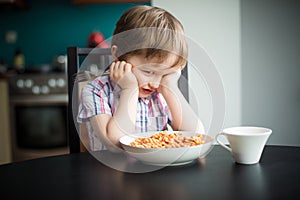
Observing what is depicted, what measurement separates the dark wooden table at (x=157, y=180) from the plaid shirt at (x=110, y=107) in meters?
0.18

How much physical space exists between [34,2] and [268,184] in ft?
10.2

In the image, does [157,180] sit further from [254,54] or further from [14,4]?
[14,4]

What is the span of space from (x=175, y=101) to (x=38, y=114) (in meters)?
1.93

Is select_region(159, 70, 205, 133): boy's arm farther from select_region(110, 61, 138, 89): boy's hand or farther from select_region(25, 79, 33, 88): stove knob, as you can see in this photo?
select_region(25, 79, 33, 88): stove knob

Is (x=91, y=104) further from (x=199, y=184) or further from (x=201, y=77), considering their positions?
(x=201, y=77)

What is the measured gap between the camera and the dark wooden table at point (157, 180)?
633 mm

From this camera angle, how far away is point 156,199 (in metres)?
0.61

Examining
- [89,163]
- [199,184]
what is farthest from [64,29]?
[199,184]

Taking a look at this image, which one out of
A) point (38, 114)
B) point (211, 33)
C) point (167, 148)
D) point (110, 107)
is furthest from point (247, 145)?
point (38, 114)

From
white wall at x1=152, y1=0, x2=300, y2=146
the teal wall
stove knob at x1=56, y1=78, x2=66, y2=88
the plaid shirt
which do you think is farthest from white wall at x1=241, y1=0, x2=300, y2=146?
the teal wall

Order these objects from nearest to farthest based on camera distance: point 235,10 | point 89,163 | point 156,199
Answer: point 156,199
point 89,163
point 235,10

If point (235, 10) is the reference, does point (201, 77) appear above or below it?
below

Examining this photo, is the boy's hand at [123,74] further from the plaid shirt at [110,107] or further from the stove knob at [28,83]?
the stove knob at [28,83]

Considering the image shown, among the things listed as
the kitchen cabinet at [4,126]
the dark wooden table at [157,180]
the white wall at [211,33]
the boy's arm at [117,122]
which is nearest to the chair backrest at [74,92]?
the boy's arm at [117,122]
